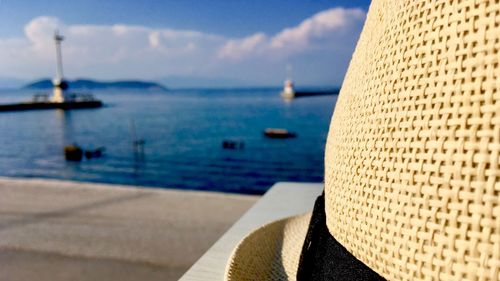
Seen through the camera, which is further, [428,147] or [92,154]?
[92,154]

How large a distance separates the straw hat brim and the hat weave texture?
1.43ft

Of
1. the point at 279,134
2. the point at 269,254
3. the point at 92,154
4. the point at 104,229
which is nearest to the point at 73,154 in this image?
the point at 92,154

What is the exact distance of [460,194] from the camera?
467 millimetres

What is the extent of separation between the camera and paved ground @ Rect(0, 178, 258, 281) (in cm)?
303

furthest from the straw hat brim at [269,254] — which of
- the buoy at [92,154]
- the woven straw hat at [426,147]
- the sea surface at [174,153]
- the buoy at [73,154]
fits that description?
the buoy at [92,154]

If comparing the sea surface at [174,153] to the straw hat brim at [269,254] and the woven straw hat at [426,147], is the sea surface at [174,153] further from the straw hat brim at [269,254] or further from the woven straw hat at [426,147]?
the woven straw hat at [426,147]

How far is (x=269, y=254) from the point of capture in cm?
117

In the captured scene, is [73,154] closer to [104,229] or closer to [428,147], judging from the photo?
[104,229]

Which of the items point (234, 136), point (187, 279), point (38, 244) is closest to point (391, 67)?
point (187, 279)

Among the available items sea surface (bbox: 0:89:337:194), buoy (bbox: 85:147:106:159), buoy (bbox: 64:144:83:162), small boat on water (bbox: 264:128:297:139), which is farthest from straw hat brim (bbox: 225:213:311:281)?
small boat on water (bbox: 264:128:297:139)

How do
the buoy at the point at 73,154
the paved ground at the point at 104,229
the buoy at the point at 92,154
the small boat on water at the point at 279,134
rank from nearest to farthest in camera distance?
the paved ground at the point at 104,229 → the buoy at the point at 73,154 → the buoy at the point at 92,154 → the small boat on water at the point at 279,134

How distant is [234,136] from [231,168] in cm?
1526

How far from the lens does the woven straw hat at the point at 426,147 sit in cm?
46

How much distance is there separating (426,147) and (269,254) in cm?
77
